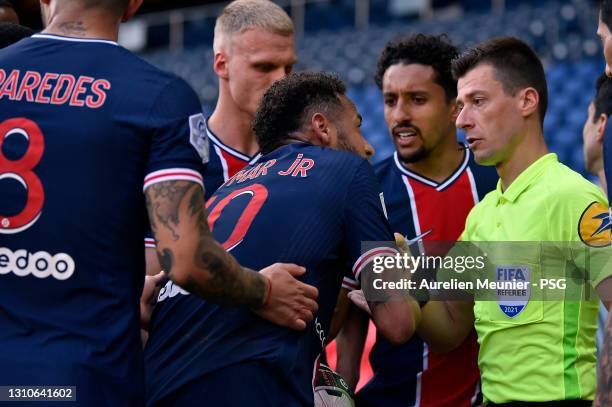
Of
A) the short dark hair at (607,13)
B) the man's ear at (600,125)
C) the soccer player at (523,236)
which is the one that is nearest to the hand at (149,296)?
the soccer player at (523,236)

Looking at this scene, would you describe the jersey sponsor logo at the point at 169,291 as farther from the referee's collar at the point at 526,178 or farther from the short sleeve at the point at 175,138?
the referee's collar at the point at 526,178

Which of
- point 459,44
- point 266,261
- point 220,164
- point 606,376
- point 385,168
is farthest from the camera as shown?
point 459,44

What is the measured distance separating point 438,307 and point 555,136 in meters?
9.87

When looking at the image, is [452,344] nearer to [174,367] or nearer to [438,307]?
[438,307]

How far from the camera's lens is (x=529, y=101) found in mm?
4422

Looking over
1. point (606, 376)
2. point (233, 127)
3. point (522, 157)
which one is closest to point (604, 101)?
point (522, 157)

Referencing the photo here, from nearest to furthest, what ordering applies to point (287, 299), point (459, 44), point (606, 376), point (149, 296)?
point (606, 376)
point (287, 299)
point (149, 296)
point (459, 44)

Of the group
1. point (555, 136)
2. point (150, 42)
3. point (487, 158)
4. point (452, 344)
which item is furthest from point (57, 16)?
point (150, 42)

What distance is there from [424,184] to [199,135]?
7.23 ft

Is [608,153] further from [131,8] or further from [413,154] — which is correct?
[413,154]

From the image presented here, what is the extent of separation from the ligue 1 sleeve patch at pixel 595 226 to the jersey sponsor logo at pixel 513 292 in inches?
A: 11.5

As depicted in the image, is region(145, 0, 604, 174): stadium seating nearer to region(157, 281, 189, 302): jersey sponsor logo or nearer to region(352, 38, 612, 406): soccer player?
region(352, 38, 612, 406): soccer player

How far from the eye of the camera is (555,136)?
13797mm

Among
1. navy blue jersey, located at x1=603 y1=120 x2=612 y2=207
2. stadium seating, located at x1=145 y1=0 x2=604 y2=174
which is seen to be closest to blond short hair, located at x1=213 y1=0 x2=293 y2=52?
navy blue jersey, located at x1=603 y1=120 x2=612 y2=207
